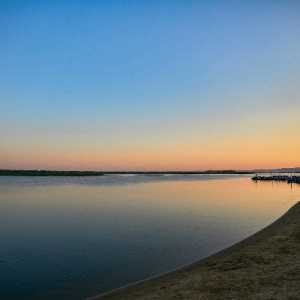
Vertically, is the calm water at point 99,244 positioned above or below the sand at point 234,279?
below

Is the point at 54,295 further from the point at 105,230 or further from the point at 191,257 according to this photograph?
the point at 105,230

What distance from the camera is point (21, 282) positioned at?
36.3ft

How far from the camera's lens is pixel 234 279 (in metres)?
9.33

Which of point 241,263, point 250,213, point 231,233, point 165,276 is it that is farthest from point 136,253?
point 250,213

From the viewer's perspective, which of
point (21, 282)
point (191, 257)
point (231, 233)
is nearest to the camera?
point (21, 282)

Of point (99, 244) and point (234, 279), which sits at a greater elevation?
point (234, 279)

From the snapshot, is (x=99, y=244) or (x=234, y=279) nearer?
(x=234, y=279)

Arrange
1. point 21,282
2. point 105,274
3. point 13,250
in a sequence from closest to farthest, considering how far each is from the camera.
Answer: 1. point 21,282
2. point 105,274
3. point 13,250

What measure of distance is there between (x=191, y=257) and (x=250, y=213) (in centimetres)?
1566

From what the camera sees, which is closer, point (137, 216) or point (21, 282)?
point (21, 282)

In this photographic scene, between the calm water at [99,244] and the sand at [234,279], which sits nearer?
the sand at [234,279]

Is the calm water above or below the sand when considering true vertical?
below

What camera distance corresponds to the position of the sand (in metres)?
8.20

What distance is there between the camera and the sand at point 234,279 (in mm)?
8195
